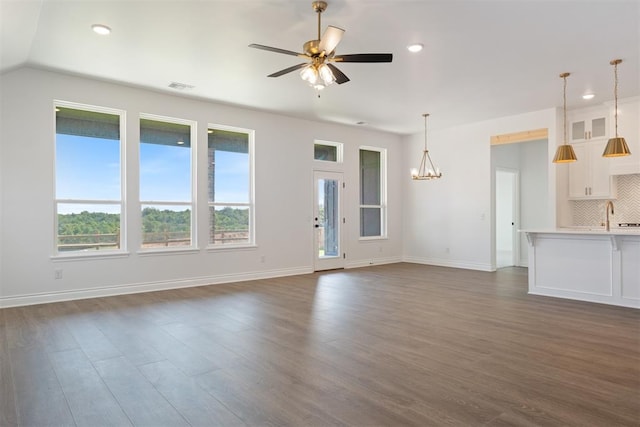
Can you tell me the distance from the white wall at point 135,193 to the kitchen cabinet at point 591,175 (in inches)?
157

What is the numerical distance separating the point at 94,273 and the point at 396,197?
650 centimetres

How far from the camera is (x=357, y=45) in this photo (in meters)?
4.21

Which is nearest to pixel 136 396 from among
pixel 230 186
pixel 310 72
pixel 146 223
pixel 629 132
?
pixel 310 72

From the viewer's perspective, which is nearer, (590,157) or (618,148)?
(618,148)

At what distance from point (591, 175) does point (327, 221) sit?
4745mm

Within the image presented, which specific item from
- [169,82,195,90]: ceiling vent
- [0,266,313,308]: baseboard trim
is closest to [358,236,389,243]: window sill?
[0,266,313,308]: baseboard trim

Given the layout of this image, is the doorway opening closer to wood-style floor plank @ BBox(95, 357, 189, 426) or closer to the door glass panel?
the door glass panel

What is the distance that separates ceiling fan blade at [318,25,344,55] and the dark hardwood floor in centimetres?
253

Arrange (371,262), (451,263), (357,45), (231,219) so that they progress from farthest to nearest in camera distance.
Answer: (371,262) < (451,263) < (231,219) < (357,45)

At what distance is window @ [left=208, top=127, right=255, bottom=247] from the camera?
21.6 feet

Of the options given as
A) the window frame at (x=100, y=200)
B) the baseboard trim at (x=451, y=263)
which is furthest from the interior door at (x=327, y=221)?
the window frame at (x=100, y=200)

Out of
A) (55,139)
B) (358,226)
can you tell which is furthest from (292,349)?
(358,226)

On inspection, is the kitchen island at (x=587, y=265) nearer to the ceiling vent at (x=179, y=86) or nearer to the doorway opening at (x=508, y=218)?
the doorway opening at (x=508, y=218)

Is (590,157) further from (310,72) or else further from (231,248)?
(231,248)
